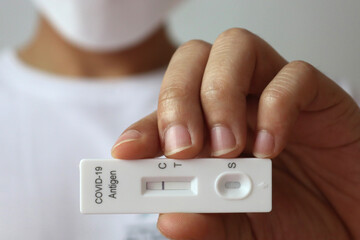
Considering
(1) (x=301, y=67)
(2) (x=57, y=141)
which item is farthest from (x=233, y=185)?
(2) (x=57, y=141)

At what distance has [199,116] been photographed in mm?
543

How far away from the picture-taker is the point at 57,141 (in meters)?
1.03

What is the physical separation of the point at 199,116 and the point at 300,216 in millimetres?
237

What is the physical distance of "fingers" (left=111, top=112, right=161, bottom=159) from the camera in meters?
0.52

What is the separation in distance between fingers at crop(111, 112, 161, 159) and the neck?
0.57 metres

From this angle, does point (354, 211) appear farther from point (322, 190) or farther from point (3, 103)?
point (3, 103)

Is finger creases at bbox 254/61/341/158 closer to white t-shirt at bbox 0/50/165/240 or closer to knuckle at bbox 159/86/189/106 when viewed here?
knuckle at bbox 159/86/189/106

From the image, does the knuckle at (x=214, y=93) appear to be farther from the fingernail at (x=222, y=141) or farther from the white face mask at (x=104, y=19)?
the white face mask at (x=104, y=19)

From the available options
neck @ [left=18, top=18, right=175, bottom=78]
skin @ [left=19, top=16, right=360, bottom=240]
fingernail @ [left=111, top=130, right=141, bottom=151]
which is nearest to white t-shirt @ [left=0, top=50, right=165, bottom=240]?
neck @ [left=18, top=18, right=175, bottom=78]

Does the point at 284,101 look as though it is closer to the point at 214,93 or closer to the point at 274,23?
the point at 214,93

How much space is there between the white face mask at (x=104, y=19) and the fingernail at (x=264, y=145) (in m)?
0.57

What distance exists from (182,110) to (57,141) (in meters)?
0.56

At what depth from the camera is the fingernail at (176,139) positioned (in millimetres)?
517

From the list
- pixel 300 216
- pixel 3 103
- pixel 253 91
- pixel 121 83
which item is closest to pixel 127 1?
pixel 121 83
